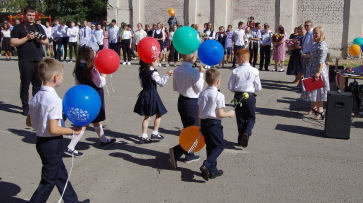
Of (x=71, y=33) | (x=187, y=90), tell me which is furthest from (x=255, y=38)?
(x=187, y=90)

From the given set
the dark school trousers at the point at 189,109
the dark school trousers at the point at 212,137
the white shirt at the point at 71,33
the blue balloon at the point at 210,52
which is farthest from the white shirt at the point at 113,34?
the dark school trousers at the point at 212,137

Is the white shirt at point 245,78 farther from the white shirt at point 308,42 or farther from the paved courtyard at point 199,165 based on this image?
the white shirt at point 308,42

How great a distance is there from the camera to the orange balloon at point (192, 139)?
14.1 ft

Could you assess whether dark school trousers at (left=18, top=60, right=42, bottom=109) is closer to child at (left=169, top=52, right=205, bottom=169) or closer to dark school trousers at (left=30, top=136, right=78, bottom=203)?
child at (left=169, top=52, right=205, bottom=169)

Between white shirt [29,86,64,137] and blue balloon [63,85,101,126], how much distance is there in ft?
0.59

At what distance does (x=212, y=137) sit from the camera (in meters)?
4.20

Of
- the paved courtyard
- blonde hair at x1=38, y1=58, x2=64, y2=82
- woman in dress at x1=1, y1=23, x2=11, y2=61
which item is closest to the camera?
blonde hair at x1=38, y1=58, x2=64, y2=82

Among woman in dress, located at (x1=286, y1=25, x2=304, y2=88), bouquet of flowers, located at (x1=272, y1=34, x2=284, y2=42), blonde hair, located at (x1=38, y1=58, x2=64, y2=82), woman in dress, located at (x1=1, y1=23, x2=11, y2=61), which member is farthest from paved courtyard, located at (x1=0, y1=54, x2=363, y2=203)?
woman in dress, located at (x1=1, y1=23, x2=11, y2=61)

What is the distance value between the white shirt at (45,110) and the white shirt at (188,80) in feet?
6.46

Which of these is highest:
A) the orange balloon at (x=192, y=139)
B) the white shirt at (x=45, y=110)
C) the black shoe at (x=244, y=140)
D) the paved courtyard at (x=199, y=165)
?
the white shirt at (x=45, y=110)

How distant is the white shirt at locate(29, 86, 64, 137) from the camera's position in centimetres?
Result: 305

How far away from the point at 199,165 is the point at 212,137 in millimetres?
783

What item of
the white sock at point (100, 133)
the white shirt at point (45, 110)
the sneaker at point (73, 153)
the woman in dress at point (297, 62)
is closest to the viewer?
the white shirt at point (45, 110)

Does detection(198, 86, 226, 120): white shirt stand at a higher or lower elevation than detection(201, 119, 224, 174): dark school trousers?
higher
